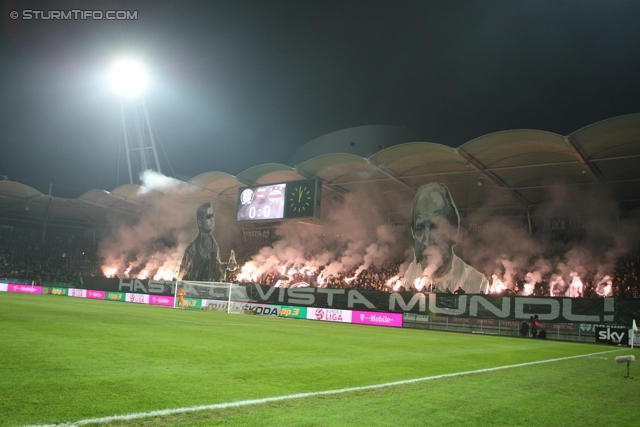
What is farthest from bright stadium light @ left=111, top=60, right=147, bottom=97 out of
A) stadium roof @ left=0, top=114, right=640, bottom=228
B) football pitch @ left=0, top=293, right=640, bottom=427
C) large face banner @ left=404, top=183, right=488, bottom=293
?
football pitch @ left=0, top=293, right=640, bottom=427

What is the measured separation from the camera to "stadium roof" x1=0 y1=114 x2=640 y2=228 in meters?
32.2

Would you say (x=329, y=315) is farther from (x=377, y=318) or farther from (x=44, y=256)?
(x=44, y=256)

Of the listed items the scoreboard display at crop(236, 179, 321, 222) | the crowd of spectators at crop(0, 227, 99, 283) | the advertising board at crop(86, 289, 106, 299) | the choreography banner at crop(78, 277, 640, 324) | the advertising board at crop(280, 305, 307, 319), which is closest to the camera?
the choreography banner at crop(78, 277, 640, 324)

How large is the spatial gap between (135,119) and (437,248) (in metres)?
43.4

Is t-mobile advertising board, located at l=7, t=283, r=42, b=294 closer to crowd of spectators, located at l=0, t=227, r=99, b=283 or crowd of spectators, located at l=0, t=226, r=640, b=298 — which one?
crowd of spectators, located at l=0, t=226, r=640, b=298

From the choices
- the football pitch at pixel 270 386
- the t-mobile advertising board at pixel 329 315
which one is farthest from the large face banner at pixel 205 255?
the football pitch at pixel 270 386

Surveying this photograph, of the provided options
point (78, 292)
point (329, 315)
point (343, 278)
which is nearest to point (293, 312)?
point (329, 315)

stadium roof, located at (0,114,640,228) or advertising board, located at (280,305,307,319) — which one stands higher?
stadium roof, located at (0,114,640,228)

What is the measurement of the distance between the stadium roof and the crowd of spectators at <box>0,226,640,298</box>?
6.59 meters

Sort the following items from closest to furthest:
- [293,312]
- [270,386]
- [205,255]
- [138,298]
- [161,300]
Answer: [270,386], [293,312], [161,300], [138,298], [205,255]

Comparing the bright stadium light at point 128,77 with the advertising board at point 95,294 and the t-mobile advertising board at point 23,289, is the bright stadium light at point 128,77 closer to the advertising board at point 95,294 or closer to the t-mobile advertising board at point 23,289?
the t-mobile advertising board at point 23,289

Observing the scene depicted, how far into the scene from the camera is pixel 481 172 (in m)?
39.0

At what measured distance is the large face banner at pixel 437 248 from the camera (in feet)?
127

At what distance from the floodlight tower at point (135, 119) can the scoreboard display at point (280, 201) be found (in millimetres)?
19861
